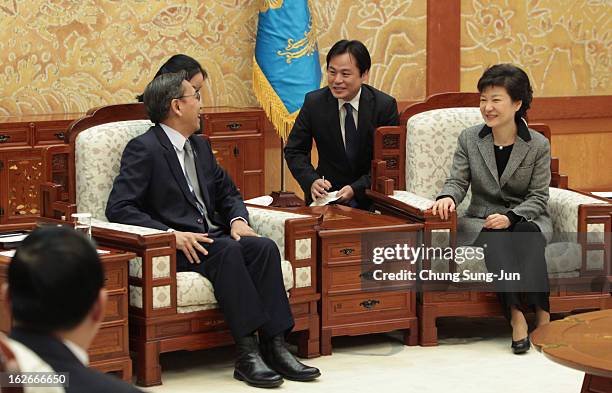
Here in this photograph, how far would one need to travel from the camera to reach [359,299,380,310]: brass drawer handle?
5.09 metres

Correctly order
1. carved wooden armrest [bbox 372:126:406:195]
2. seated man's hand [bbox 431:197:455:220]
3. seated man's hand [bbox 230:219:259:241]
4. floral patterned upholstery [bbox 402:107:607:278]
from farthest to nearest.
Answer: carved wooden armrest [bbox 372:126:406:195] < floral patterned upholstery [bbox 402:107:607:278] < seated man's hand [bbox 431:197:455:220] < seated man's hand [bbox 230:219:259:241]

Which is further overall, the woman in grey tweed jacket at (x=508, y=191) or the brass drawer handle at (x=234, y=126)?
the brass drawer handle at (x=234, y=126)

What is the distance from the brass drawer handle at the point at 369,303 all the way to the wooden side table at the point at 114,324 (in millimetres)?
1110

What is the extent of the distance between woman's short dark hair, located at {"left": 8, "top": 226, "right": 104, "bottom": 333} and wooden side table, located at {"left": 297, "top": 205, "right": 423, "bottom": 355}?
10.2 feet

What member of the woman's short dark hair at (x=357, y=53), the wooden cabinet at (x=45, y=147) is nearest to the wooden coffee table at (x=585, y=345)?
the woman's short dark hair at (x=357, y=53)

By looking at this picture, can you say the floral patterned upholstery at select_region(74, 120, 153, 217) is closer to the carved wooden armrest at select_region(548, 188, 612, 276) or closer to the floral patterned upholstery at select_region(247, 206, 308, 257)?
the floral patterned upholstery at select_region(247, 206, 308, 257)

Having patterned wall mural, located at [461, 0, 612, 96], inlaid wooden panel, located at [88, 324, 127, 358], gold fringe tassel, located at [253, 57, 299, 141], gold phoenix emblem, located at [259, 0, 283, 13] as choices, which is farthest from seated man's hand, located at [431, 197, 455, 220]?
patterned wall mural, located at [461, 0, 612, 96]

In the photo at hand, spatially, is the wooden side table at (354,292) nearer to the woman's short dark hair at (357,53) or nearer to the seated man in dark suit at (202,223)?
the seated man in dark suit at (202,223)

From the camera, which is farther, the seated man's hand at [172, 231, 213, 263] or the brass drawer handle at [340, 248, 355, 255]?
the brass drawer handle at [340, 248, 355, 255]

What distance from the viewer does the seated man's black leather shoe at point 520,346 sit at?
197 inches

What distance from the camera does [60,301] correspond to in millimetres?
1829

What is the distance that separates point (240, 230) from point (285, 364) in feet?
1.94
